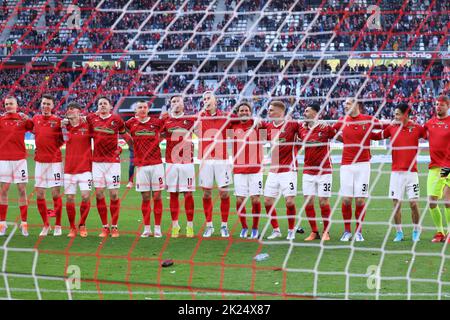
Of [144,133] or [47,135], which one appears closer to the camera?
[144,133]

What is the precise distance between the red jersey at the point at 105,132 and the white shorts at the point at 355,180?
10.1 ft

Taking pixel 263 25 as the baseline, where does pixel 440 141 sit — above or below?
below

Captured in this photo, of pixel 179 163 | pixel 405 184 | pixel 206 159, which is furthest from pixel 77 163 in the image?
pixel 405 184

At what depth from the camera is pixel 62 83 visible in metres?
12.8

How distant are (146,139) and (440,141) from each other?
3875 mm

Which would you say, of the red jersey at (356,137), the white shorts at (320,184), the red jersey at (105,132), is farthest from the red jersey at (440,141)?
the red jersey at (105,132)

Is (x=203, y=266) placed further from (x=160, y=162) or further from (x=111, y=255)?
(x=160, y=162)

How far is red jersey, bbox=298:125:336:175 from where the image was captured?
9719mm

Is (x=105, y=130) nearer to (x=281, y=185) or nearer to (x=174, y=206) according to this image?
(x=174, y=206)

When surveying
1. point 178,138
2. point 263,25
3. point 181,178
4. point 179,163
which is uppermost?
point 263,25

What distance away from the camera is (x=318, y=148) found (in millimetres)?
9844
